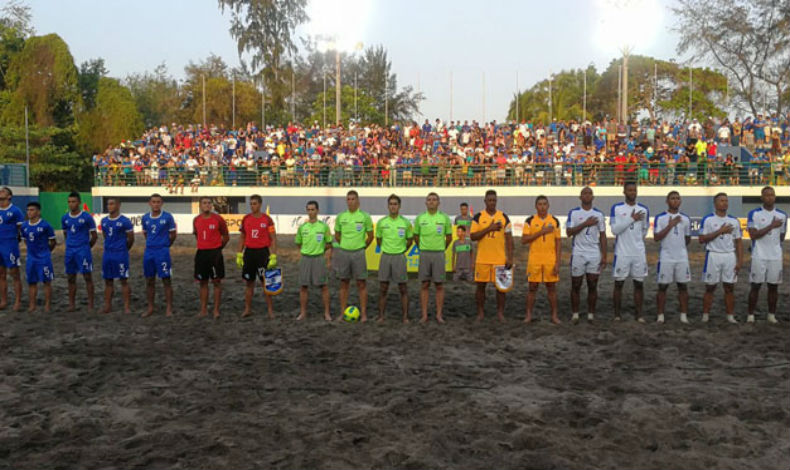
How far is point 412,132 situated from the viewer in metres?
34.2

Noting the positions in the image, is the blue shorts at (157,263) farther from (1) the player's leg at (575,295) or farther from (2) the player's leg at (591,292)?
(2) the player's leg at (591,292)

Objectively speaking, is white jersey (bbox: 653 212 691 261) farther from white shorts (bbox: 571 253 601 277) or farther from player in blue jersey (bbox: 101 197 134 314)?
player in blue jersey (bbox: 101 197 134 314)

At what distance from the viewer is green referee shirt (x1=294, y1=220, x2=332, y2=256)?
9539 mm

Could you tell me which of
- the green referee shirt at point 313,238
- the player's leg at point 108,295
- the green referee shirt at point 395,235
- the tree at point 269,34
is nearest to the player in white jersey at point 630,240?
the green referee shirt at point 395,235

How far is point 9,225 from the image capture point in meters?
10.5

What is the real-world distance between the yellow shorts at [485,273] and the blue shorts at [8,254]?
7529 mm

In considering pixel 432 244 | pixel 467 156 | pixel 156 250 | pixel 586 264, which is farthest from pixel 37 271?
pixel 467 156

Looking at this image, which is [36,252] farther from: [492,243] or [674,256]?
[674,256]

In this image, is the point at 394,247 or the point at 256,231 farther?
the point at 256,231

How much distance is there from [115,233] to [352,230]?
381 centimetres

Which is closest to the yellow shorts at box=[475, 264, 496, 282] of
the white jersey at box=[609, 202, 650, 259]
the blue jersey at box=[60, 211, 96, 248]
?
the white jersey at box=[609, 202, 650, 259]

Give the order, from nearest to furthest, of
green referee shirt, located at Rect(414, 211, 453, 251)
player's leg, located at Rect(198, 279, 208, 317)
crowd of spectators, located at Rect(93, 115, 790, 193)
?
green referee shirt, located at Rect(414, 211, 453, 251)
player's leg, located at Rect(198, 279, 208, 317)
crowd of spectators, located at Rect(93, 115, 790, 193)

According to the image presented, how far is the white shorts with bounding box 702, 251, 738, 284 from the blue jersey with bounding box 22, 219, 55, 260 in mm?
10035

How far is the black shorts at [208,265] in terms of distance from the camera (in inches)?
387
